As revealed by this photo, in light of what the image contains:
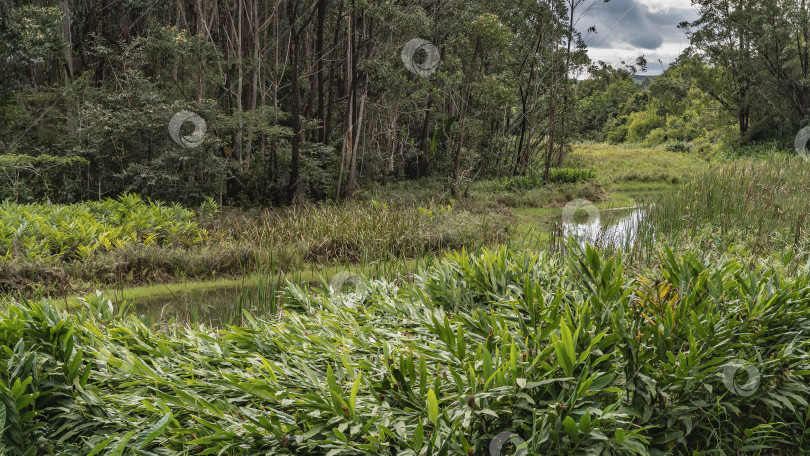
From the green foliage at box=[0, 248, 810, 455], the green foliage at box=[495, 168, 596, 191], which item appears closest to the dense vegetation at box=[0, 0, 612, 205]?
the green foliage at box=[495, 168, 596, 191]

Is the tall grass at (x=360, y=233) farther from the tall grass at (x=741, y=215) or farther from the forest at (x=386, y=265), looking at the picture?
the tall grass at (x=741, y=215)

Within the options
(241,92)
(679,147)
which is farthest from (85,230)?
(679,147)

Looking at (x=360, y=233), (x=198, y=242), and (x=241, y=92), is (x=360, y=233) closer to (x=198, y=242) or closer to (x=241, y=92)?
(x=198, y=242)

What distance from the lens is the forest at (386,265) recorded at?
5.81 ft

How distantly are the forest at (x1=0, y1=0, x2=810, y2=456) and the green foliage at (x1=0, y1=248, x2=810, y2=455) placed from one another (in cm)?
1

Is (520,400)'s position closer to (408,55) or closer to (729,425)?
(729,425)

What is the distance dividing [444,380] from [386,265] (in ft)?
11.4

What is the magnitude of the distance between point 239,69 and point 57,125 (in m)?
4.23

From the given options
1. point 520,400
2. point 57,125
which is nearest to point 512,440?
point 520,400

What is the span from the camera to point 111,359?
1.97m

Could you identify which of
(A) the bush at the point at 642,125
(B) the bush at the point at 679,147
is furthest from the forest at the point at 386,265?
(A) the bush at the point at 642,125

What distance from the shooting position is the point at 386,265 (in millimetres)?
5453

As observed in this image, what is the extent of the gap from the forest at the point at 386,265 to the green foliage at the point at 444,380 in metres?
0.01

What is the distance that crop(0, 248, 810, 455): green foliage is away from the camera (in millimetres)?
1681
